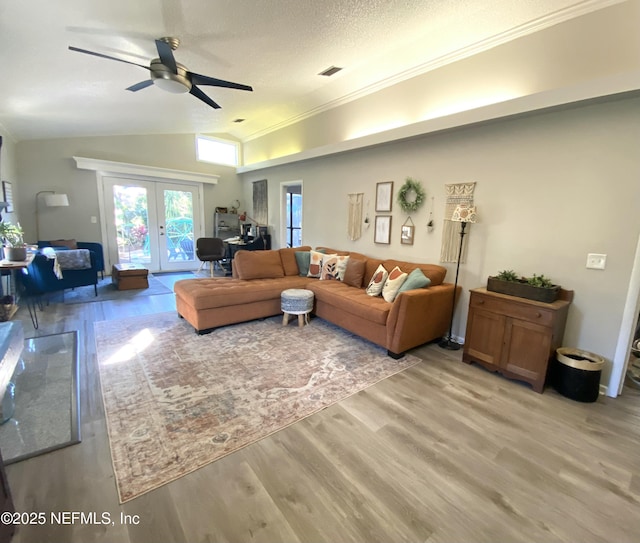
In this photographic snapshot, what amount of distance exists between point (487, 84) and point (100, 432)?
4461mm

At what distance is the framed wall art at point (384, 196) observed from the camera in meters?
4.19

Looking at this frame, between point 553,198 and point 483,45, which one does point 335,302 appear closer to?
point 553,198

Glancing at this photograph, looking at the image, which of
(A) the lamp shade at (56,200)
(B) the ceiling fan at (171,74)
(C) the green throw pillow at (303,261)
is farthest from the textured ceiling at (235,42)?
(C) the green throw pillow at (303,261)

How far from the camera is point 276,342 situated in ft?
11.0

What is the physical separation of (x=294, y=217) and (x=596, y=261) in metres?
5.24

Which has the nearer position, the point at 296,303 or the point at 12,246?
the point at 12,246

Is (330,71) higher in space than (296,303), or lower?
higher

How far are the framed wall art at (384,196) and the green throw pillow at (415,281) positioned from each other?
130 centimetres

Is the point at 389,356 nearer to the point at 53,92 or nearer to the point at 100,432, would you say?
the point at 100,432

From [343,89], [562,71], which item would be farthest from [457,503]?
[343,89]

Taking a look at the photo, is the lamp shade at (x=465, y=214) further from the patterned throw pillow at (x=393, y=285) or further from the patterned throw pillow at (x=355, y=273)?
the patterned throw pillow at (x=355, y=273)

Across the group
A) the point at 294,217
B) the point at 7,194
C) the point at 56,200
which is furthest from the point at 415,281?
the point at 56,200

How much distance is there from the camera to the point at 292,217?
22.2 ft

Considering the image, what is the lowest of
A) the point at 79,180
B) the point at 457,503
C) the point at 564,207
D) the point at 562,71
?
the point at 457,503
